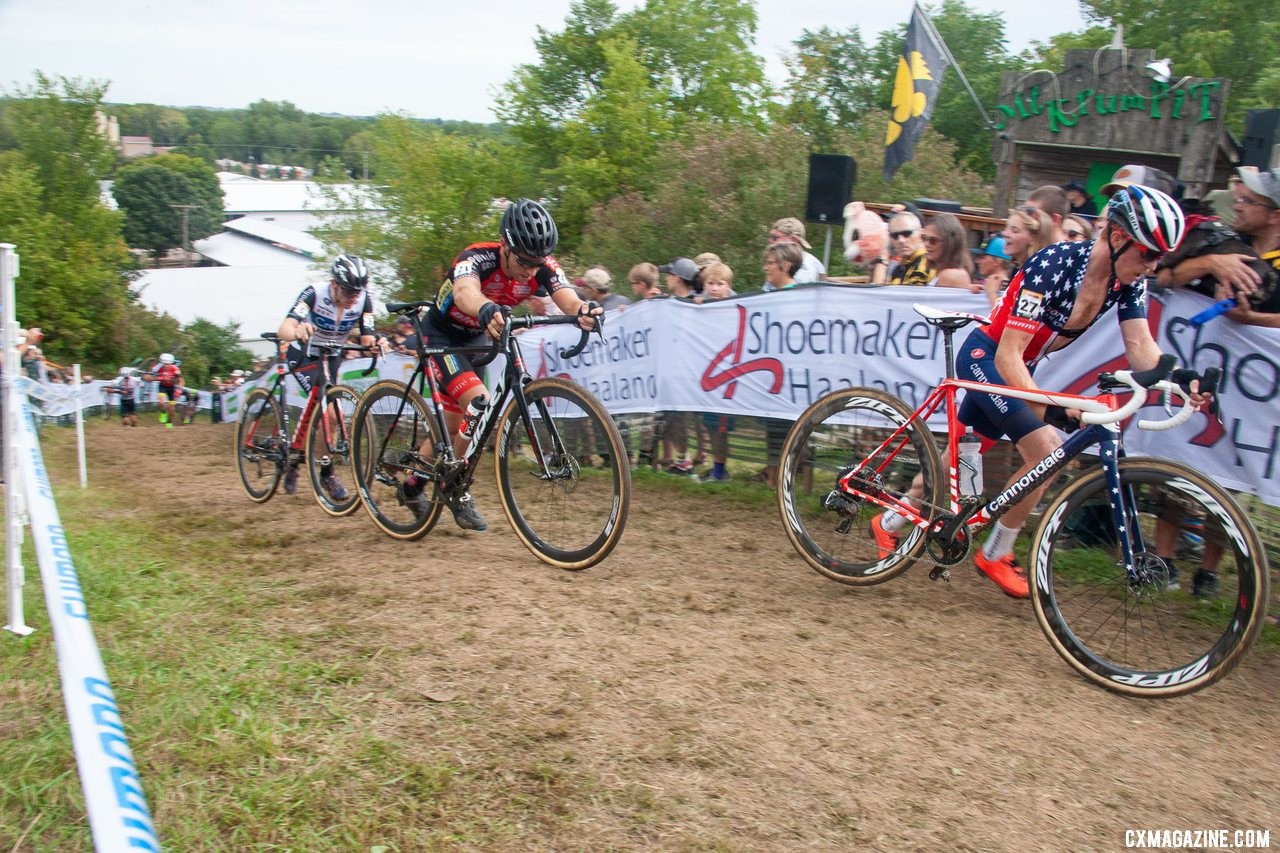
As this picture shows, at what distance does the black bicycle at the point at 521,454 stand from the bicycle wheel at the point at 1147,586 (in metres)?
2.20

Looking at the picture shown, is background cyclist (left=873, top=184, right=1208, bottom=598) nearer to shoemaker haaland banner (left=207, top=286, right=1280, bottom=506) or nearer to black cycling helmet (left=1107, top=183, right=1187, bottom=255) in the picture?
black cycling helmet (left=1107, top=183, right=1187, bottom=255)

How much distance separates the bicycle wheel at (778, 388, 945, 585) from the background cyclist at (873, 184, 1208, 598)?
36 cm

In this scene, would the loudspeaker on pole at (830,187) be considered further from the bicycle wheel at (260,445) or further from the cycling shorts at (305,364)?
the bicycle wheel at (260,445)

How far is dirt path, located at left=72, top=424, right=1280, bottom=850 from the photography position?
3.32m

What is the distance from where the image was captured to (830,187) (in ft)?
33.8

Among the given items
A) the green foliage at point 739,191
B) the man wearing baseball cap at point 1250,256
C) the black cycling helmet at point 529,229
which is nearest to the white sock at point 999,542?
the man wearing baseball cap at point 1250,256

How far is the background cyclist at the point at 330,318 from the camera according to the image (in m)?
8.06

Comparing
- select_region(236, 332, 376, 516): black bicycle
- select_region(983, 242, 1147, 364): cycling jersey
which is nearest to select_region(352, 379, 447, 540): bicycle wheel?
select_region(236, 332, 376, 516): black bicycle

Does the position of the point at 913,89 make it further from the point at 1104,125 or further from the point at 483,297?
the point at 483,297

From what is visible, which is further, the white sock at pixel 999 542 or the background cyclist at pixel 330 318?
the background cyclist at pixel 330 318

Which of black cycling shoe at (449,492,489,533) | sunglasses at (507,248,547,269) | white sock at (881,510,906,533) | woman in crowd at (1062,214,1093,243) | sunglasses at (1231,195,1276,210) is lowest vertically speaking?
black cycling shoe at (449,492,489,533)

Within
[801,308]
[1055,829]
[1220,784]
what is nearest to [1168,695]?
[1220,784]

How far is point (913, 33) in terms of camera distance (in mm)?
14023

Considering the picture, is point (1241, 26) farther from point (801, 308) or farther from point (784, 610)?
point (784, 610)
